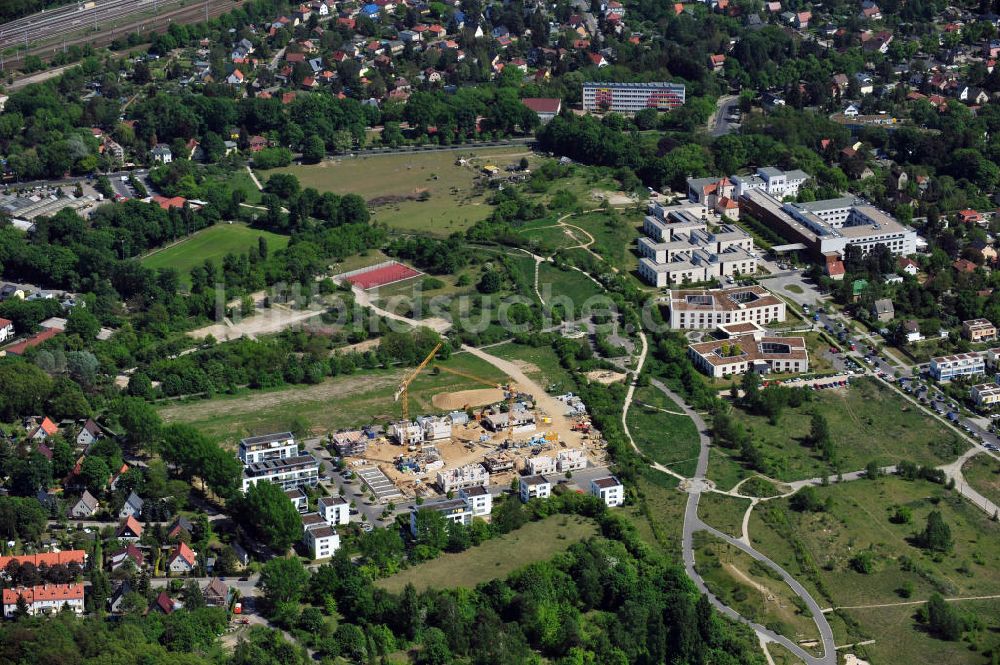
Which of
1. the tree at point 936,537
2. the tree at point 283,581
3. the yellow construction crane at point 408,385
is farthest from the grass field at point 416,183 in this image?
the tree at point 936,537

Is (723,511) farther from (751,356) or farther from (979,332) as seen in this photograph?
(979,332)

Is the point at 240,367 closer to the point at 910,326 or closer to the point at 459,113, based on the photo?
the point at 910,326

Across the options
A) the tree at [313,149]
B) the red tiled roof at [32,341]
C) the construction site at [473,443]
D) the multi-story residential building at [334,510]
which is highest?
the tree at [313,149]

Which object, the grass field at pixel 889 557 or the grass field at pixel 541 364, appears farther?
the grass field at pixel 541 364

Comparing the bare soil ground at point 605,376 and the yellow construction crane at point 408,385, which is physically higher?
the yellow construction crane at point 408,385

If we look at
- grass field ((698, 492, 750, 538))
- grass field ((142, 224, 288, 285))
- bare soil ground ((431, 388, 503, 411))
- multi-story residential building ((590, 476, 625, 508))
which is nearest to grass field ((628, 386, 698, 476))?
grass field ((698, 492, 750, 538))

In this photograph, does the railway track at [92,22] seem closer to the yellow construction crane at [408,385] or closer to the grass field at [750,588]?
the yellow construction crane at [408,385]

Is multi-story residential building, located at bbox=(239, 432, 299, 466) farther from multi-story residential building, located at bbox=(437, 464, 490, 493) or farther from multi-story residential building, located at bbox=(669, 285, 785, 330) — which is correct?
multi-story residential building, located at bbox=(669, 285, 785, 330)

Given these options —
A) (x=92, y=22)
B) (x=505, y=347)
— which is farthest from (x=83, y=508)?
(x=92, y=22)
